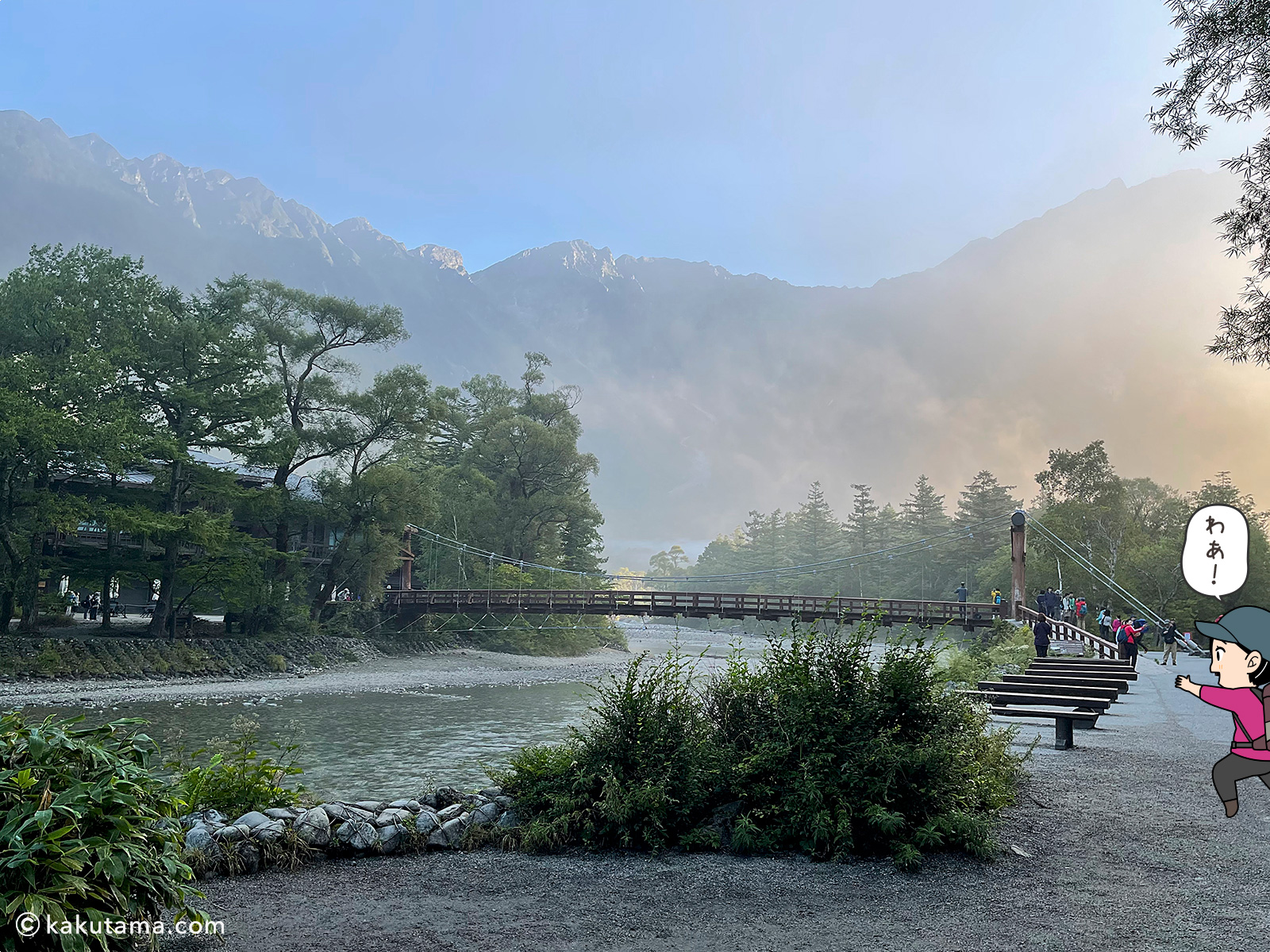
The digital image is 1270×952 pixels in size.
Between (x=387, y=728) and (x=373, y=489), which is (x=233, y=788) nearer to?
(x=387, y=728)

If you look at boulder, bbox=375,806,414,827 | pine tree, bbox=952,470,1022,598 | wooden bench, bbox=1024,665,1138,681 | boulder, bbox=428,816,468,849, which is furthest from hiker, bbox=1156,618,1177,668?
pine tree, bbox=952,470,1022,598

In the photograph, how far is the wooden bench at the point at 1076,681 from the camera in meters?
9.38

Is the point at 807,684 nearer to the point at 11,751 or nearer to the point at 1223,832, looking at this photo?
the point at 1223,832

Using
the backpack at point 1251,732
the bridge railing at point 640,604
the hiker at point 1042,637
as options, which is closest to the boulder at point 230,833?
the backpack at point 1251,732

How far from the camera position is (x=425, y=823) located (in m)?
5.30

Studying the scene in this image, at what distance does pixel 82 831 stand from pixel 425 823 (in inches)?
99.1

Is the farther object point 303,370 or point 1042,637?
point 303,370

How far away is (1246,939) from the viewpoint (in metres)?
3.51

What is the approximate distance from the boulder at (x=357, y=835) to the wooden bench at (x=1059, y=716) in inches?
250

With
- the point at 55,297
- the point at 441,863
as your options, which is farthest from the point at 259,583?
the point at 441,863

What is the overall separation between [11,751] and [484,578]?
4350 centimetres

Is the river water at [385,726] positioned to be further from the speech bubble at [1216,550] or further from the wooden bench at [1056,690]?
the speech bubble at [1216,550]

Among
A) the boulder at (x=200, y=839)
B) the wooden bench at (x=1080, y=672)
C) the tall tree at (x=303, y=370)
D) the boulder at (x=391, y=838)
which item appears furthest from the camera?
the tall tree at (x=303, y=370)

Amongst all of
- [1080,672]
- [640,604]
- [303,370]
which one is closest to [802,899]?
[1080,672]
